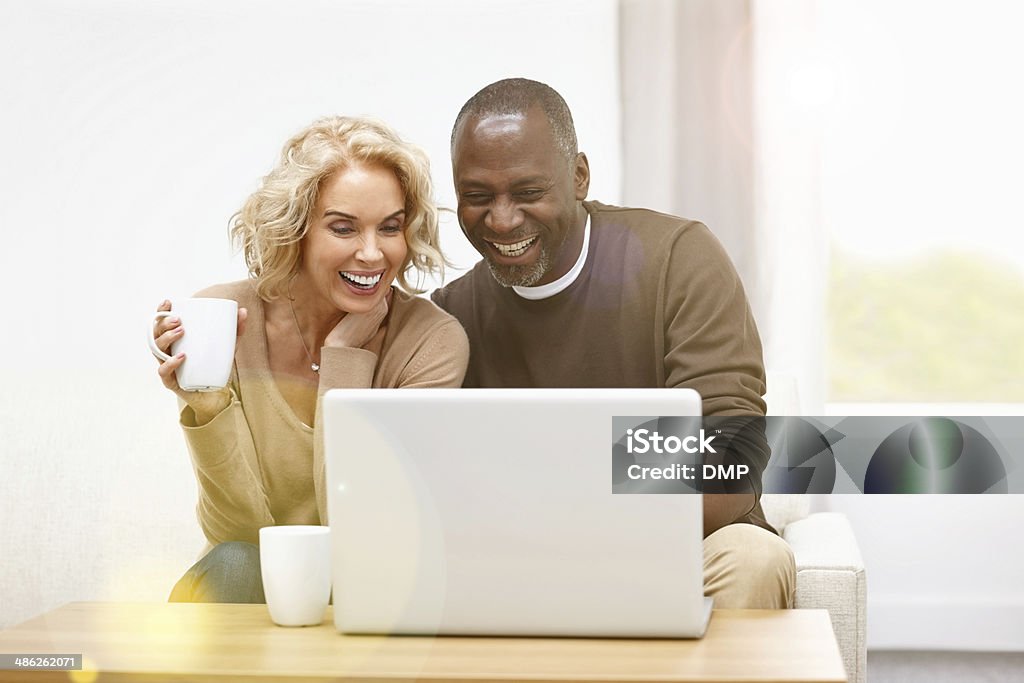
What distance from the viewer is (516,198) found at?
6.54 ft

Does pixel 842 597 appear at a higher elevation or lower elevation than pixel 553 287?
lower

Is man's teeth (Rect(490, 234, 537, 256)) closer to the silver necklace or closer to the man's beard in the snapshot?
the man's beard

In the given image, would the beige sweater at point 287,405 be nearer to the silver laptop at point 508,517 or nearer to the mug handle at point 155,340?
the mug handle at point 155,340

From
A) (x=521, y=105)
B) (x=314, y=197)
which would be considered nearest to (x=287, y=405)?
(x=314, y=197)

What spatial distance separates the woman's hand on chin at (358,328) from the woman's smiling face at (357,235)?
0.08 feet

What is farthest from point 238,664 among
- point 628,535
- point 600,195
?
point 600,195

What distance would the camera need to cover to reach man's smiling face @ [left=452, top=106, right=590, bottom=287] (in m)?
1.97

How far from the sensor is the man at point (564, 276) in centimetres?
189

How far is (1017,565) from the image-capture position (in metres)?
2.70

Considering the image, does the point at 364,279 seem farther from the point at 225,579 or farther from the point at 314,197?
the point at 225,579

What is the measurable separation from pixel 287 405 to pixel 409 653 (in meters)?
0.86

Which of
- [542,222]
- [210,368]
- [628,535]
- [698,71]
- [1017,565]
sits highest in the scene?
[698,71]

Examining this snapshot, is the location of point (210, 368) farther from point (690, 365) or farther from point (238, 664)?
point (690, 365)

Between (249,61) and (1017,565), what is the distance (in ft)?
→ 7.51
